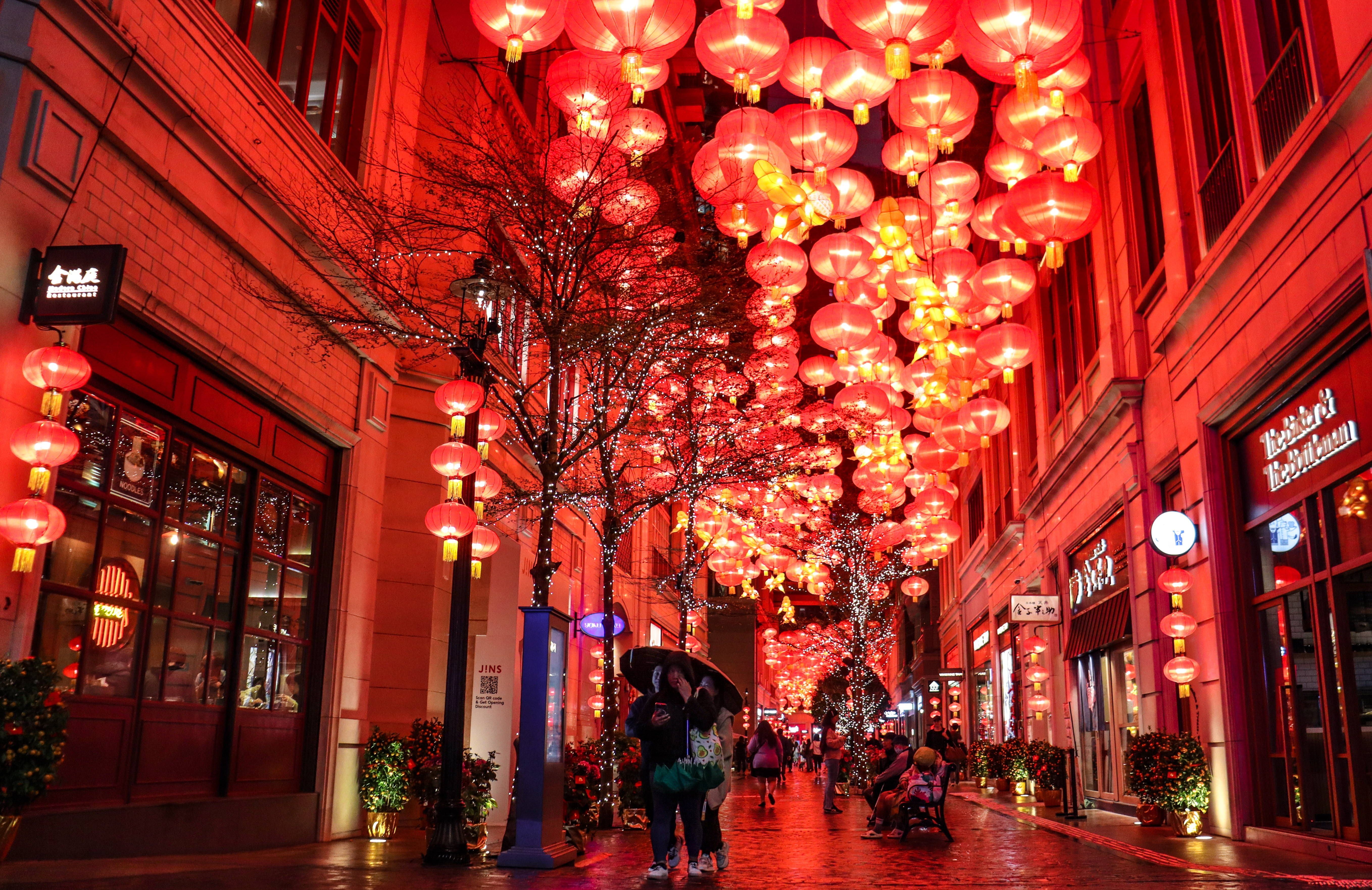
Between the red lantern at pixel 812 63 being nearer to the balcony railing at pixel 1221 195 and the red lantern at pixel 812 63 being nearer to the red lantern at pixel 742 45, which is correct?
the red lantern at pixel 742 45

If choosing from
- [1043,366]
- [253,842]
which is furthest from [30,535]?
[1043,366]

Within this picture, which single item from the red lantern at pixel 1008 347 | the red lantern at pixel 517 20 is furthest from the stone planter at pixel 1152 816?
the red lantern at pixel 517 20

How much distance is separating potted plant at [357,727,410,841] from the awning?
1112 cm

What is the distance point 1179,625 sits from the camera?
1285 centimetres

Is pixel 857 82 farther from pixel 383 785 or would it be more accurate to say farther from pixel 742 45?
pixel 383 785

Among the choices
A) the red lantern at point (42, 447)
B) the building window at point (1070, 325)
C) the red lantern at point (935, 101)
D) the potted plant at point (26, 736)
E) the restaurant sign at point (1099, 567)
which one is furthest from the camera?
the building window at point (1070, 325)

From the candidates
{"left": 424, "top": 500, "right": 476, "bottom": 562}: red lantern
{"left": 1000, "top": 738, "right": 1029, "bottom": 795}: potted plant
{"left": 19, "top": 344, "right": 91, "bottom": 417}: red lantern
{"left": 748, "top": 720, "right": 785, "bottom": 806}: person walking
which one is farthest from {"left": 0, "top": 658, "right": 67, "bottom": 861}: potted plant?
{"left": 1000, "top": 738, "right": 1029, "bottom": 795}: potted plant

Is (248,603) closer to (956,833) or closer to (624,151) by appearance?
(624,151)

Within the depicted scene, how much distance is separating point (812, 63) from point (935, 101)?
1394 mm

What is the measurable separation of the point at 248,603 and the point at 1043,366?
17992 mm

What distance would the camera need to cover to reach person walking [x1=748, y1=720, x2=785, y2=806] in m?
20.1

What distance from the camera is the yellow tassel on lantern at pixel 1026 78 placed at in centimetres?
845

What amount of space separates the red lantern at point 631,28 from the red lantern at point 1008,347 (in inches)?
234

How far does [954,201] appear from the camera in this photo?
12.6 m
